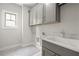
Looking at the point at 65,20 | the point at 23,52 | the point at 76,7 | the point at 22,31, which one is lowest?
the point at 23,52

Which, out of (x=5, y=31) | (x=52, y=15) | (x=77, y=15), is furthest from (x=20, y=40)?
(x=77, y=15)

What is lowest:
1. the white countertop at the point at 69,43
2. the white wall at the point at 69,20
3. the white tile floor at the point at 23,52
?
the white tile floor at the point at 23,52

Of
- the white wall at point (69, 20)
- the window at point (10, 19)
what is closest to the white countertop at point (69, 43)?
the white wall at point (69, 20)

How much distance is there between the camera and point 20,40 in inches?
36.8

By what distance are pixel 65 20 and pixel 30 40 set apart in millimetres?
626

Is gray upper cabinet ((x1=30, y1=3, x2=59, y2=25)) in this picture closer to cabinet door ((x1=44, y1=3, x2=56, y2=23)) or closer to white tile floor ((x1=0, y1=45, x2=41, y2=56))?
cabinet door ((x1=44, y1=3, x2=56, y2=23))

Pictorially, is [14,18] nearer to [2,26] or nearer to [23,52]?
[2,26]

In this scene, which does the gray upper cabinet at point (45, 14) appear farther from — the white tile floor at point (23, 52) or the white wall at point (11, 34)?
the white tile floor at point (23, 52)

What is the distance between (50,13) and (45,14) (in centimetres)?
14

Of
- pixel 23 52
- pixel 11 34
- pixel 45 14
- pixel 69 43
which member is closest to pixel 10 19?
pixel 11 34

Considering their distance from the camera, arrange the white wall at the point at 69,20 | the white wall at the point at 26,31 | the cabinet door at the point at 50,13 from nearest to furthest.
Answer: the white wall at the point at 69,20
the white wall at the point at 26,31
the cabinet door at the point at 50,13

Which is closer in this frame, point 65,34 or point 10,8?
point 10,8

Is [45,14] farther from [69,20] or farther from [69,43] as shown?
[69,43]

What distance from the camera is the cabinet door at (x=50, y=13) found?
1.03 meters
